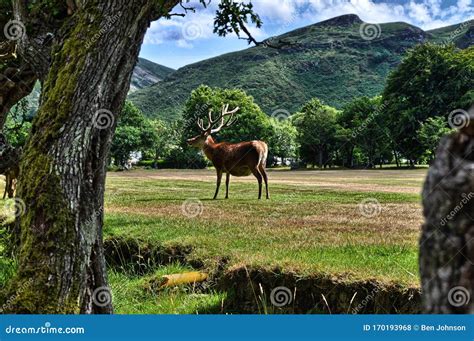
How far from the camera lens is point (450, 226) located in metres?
1.34

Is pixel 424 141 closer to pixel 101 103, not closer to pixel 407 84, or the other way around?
pixel 407 84

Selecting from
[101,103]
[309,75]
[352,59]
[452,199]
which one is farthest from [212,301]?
[352,59]

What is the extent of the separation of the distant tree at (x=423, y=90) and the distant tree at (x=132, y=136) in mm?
37293

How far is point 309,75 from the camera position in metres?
176

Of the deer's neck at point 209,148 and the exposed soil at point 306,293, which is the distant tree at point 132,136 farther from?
the exposed soil at point 306,293

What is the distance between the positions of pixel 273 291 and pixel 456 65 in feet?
212

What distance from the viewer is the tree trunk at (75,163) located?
3830mm
